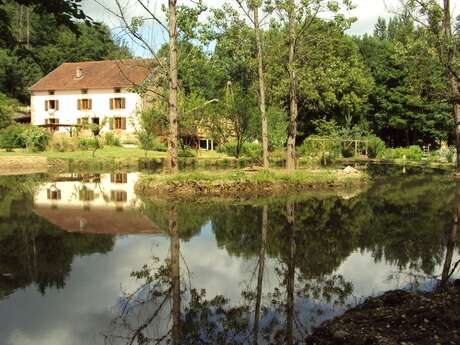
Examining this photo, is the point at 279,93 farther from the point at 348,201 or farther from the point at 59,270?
the point at 59,270

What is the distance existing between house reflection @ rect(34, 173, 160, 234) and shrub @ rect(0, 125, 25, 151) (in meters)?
17.7

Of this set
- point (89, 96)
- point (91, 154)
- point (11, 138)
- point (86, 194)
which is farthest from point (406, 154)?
point (86, 194)

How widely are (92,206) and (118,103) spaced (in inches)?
1637

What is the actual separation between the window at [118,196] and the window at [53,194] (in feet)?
6.75

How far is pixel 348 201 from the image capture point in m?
18.8

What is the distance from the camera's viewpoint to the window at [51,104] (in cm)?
5991

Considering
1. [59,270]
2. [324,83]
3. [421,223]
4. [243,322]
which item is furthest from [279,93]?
[243,322]

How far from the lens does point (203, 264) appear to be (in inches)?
389

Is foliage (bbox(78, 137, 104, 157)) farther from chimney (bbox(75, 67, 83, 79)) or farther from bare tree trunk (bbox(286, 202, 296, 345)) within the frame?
bare tree trunk (bbox(286, 202, 296, 345))

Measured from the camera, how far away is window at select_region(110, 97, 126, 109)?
57.4 m

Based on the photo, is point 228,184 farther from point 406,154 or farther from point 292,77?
point 406,154

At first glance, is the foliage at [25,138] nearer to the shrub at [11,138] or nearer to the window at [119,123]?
the shrub at [11,138]

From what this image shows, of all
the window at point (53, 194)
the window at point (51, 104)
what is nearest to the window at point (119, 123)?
the window at point (51, 104)

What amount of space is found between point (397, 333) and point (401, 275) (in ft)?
12.3
